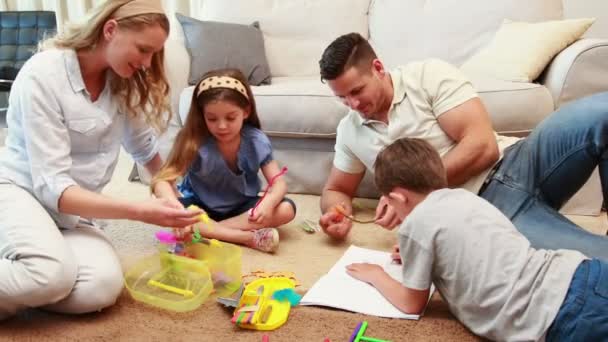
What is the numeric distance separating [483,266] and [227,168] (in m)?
0.86

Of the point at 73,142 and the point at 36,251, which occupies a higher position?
the point at 73,142

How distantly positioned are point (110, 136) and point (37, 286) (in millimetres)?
398

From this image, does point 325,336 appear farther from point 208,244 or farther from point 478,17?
point 478,17

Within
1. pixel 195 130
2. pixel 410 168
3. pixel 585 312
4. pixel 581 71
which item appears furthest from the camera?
pixel 581 71

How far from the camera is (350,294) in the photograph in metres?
1.21

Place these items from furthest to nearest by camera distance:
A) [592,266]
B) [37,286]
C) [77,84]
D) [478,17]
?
[478,17], [77,84], [37,286], [592,266]

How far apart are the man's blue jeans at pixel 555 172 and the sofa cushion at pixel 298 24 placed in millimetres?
1313

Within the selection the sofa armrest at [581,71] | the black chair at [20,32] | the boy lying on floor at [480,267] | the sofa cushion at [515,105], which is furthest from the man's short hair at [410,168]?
the black chair at [20,32]

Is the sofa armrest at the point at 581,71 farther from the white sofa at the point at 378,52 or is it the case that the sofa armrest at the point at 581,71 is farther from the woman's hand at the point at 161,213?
the woman's hand at the point at 161,213

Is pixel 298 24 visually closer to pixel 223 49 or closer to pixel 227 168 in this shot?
pixel 223 49

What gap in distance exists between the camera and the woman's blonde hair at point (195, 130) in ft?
5.08

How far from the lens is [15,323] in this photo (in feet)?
3.77

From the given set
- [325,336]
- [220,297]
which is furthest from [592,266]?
[220,297]

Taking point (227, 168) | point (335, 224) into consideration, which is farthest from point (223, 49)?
point (335, 224)
